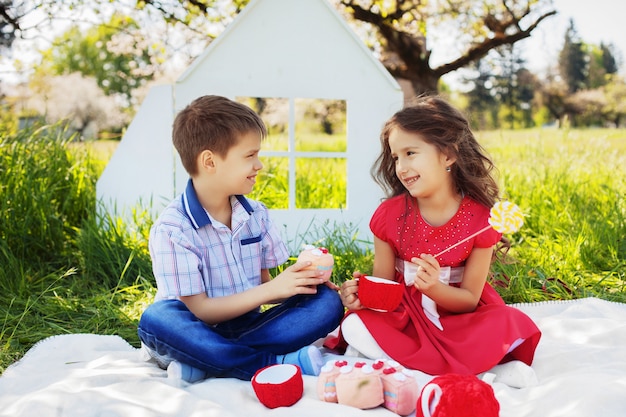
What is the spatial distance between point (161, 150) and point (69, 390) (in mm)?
2225

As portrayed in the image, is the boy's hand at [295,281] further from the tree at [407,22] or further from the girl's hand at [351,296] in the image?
the tree at [407,22]

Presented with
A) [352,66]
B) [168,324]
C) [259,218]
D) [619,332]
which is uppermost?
[352,66]

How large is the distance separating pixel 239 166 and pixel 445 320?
36.6 inches

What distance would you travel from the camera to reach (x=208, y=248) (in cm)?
217

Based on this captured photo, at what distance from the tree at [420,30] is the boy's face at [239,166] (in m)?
4.43

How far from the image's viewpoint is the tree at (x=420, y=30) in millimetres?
6375

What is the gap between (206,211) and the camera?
217 centimetres

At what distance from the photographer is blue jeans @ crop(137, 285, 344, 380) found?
191cm

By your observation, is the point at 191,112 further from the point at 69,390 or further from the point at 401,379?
the point at 401,379

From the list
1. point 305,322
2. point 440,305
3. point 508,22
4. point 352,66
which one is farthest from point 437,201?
point 508,22

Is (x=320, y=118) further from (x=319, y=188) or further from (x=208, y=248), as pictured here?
(x=208, y=248)

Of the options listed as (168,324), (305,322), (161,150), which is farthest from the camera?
(161,150)

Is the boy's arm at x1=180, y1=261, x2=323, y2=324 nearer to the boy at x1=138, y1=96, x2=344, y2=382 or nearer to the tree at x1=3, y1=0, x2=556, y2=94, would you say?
the boy at x1=138, y1=96, x2=344, y2=382

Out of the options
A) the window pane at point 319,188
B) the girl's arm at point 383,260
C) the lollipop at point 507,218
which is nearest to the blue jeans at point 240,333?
the girl's arm at point 383,260
